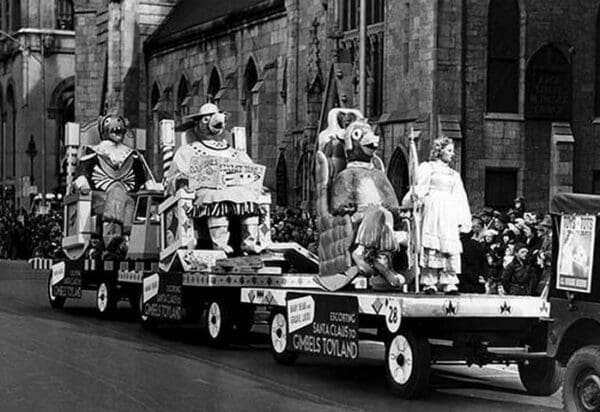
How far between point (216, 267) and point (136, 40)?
44.7 metres

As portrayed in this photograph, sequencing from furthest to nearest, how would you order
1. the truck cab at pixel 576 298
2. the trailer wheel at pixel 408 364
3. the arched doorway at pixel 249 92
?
1. the arched doorway at pixel 249 92
2. the trailer wheel at pixel 408 364
3. the truck cab at pixel 576 298

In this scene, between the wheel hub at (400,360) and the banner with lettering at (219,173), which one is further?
the banner with lettering at (219,173)

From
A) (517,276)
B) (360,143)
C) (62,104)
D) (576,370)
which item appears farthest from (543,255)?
(62,104)

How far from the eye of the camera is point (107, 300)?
22609 millimetres

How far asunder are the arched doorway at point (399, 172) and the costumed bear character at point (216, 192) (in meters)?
14.9

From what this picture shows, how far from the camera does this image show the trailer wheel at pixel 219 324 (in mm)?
17797

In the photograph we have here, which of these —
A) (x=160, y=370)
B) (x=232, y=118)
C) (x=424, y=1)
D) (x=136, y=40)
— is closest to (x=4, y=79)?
(x=136, y=40)

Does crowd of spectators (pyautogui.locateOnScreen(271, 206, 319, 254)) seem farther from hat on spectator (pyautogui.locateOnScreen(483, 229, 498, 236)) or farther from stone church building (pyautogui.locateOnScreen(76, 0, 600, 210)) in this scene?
hat on spectator (pyautogui.locateOnScreen(483, 229, 498, 236))

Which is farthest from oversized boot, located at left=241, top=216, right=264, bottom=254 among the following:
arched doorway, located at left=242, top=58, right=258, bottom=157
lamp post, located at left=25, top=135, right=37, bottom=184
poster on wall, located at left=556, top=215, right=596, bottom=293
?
lamp post, located at left=25, top=135, right=37, bottom=184

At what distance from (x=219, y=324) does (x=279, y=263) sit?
1685mm

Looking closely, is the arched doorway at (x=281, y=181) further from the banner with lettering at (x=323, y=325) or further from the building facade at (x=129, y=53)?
the banner with lettering at (x=323, y=325)

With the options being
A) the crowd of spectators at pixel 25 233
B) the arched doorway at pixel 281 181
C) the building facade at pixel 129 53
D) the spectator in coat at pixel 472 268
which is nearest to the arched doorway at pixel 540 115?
the arched doorway at pixel 281 181

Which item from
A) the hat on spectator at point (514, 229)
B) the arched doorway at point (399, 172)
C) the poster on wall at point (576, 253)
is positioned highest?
the arched doorway at point (399, 172)

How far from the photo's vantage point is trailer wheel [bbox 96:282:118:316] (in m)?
22.6
